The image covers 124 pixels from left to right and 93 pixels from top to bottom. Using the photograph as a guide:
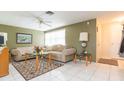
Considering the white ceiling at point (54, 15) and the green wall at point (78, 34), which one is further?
the green wall at point (78, 34)

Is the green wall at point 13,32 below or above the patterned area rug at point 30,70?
above

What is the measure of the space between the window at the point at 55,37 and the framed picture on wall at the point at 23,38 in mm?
1350

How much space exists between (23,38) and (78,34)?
3.54 meters

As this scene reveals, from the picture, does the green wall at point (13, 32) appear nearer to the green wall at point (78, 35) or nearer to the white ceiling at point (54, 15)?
the white ceiling at point (54, 15)

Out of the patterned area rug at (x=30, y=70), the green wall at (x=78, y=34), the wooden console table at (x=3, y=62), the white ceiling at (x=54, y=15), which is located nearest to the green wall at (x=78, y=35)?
the green wall at (x=78, y=34)

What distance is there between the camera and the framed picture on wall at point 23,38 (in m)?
5.59

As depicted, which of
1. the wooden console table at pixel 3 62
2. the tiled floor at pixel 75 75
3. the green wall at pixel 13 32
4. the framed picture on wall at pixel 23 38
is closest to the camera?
the tiled floor at pixel 75 75

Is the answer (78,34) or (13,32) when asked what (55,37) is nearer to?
(78,34)

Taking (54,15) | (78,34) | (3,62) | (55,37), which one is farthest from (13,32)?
(78,34)

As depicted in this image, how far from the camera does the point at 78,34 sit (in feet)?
15.9

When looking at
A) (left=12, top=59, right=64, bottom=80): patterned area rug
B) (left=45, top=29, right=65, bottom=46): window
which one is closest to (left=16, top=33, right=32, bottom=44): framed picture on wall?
(left=45, top=29, right=65, bottom=46): window

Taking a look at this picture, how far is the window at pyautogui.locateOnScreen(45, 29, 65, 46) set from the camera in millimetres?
5784

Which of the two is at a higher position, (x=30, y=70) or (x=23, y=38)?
(x=23, y=38)
